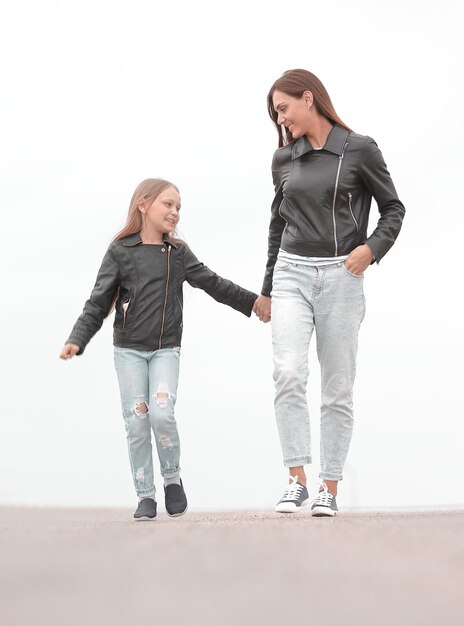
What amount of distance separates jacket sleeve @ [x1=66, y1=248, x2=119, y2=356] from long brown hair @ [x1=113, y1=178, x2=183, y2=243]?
0.18 metres

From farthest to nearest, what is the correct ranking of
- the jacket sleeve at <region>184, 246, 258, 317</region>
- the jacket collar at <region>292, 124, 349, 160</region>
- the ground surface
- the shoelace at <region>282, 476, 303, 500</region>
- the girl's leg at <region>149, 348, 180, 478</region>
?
the jacket sleeve at <region>184, 246, 258, 317</region> → the girl's leg at <region>149, 348, 180, 478</region> → the jacket collar at <region>292, 124, 349, 160</region> → the shoelace at <region>282, 476, 303, 500</region> → the ground surface

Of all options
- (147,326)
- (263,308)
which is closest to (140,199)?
(147,326)

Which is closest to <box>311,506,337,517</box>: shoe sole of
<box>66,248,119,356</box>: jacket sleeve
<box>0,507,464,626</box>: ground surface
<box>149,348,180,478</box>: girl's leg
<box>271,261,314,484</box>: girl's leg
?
<box>271,261,314,484</box>: girl's leg

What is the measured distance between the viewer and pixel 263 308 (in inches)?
242

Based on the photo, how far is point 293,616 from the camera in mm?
3131

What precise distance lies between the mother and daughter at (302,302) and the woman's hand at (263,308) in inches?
10.3

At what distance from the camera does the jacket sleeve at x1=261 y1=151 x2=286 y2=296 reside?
5637 mm

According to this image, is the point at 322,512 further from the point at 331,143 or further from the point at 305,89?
the point at 305,89

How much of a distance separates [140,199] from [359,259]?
57.1 inches

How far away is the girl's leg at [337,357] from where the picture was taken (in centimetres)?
536

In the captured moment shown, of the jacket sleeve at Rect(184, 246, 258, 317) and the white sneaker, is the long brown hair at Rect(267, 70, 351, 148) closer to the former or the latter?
the jacket sleeve at Rect(184, 246, 258, 317)

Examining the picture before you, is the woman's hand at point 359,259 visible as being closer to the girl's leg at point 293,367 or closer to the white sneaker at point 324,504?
the girl's leg at point 293,367

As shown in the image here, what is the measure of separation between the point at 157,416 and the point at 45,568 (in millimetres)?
1887

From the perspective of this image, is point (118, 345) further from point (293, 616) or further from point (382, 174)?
point (293, 616)
